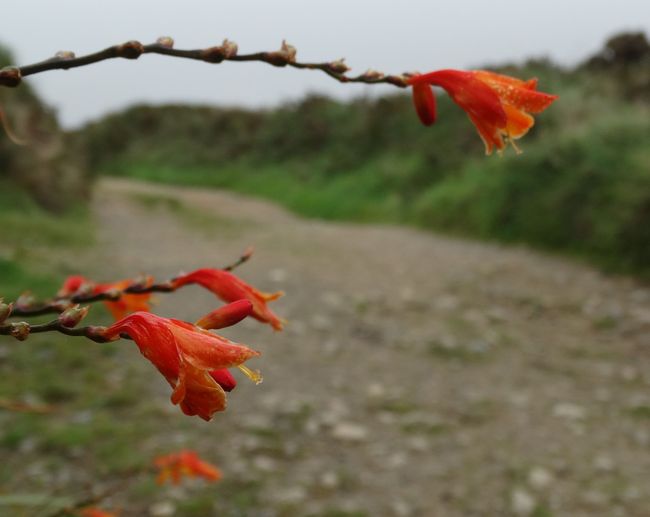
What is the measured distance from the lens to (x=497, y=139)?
28.4 inches

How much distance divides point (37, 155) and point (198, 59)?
6.99 metres

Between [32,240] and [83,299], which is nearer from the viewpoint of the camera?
[83,299]

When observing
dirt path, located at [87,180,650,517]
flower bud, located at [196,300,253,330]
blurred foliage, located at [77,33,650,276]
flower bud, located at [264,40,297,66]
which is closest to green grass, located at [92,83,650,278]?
blurred foliage, located at [77,33,650,276]

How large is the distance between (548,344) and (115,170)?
48.2ft

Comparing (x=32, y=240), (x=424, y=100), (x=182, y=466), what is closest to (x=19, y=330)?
(x=424, y=100)

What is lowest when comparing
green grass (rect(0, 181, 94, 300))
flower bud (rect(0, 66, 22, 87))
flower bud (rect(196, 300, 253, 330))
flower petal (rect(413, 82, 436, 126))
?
green grass (rect(0, 181, 94, 300))

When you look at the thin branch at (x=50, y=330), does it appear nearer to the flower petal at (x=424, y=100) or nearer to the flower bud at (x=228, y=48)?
the flower bud at (x=228, y=48)

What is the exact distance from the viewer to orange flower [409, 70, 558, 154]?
71cm

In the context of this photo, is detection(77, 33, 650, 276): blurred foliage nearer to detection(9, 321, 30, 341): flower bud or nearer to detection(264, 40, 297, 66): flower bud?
detection(264, 40, 297, 66): flower bud

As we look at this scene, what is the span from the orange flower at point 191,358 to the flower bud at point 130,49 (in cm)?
22

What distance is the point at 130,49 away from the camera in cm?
61

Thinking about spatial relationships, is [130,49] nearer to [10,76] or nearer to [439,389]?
[10,76]

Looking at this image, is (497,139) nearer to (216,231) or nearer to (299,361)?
(299,361)

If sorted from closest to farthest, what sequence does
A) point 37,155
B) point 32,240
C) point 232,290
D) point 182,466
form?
point 232,290, point 182,466, point 32,240, point 37,155
